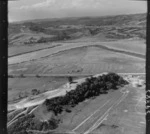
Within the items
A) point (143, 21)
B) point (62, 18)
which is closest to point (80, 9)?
point (62, 18)

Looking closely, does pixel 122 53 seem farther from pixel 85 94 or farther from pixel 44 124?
pixel 44 124

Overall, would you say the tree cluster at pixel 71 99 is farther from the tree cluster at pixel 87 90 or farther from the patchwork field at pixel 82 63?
the patchwork field at pixel 82 63

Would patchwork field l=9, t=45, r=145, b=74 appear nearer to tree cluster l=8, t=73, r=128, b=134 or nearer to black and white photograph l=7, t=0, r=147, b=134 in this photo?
black and white photograph l=7, t=0, r=147, b=134

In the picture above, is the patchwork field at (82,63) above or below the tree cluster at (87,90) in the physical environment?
above

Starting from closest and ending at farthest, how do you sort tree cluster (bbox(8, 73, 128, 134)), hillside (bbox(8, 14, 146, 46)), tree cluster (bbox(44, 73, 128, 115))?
tree cluster (bbox(8, 73, 128, 134)) < tree cluster (bbox(44, 73, 128, 115)) < hillside (bbox(8, 14, 146, 46))

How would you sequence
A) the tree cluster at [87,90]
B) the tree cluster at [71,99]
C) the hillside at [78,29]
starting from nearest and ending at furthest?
the tree cluster at [71,99] → the tree cluster at [87,90] → the hillside at [78,29]

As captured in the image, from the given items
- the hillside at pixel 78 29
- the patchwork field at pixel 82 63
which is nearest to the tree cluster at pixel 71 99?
the patchwork field at pixel 82 63

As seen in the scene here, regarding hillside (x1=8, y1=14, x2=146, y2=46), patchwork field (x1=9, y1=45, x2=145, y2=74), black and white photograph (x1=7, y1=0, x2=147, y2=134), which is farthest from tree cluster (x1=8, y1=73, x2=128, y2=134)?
hillside (x1=8, y1=14, x2=146, y2=46)

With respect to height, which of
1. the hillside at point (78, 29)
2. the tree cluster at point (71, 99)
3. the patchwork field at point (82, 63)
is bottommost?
the tree cluster at point (71, 99)
